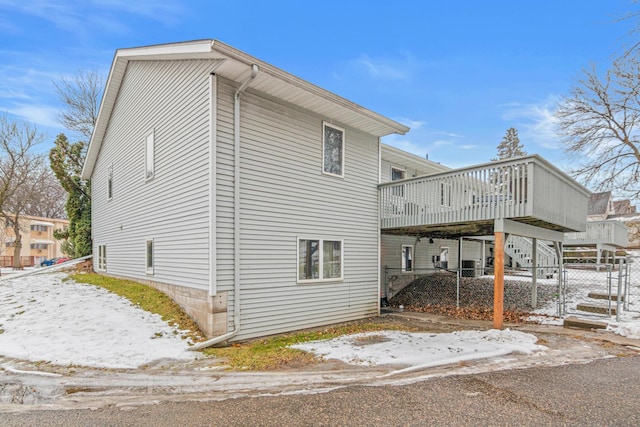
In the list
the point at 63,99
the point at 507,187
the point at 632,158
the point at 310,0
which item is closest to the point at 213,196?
the point at 507,187

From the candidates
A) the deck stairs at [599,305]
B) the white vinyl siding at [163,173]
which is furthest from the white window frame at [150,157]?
the deck stairs at [599,305]

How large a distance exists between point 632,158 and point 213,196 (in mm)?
22846

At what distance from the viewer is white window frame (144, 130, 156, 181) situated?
9.65 metres

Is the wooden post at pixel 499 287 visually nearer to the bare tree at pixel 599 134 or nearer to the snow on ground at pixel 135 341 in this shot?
the snow on ground at pixel 135 341

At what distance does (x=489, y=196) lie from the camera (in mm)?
8438

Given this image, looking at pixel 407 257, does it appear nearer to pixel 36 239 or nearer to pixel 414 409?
pixel 414 409

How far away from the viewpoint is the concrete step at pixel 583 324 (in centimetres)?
799

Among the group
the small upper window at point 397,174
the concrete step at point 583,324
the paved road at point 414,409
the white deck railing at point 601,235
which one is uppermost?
the small upper window at point 397,174

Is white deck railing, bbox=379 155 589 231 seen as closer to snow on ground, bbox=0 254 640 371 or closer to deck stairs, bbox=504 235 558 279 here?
snow on ground, bbox=0 254 640 371

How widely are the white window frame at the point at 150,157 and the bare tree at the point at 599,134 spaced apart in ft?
69.8

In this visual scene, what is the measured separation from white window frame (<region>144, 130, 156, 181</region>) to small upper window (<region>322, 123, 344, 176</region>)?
4.73 m

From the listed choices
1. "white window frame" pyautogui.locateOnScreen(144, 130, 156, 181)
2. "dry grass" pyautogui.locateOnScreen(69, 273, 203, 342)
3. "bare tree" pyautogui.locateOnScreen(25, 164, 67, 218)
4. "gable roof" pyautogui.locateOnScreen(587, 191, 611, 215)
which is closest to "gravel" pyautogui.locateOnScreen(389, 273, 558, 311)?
"dry grass" pyautogui.locateOnScreen(69, 273, 203, 342)

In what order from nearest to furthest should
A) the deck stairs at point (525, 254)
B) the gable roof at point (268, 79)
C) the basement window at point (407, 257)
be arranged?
1. the gable roof at point (268, 79)
2. the basement window at point (407, 257)
3. the deck stairs at point (525, 254)

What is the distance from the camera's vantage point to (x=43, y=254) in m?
43.5
